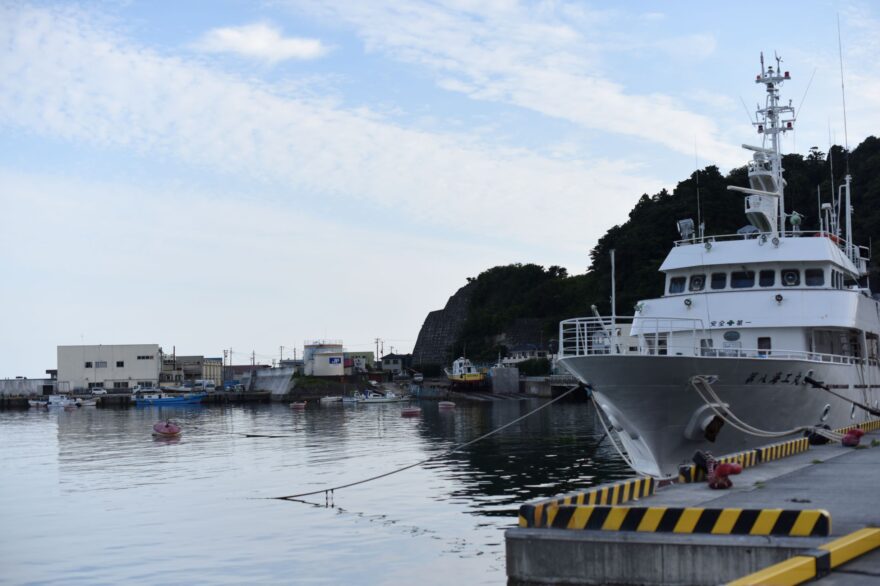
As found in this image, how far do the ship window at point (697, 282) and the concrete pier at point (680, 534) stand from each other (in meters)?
14.3

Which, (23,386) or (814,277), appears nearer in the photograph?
(814,277)

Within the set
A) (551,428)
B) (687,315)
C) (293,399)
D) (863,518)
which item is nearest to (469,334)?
(293,399)

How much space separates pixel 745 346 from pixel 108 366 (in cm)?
12808

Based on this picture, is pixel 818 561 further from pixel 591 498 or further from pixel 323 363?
pixel 323 363

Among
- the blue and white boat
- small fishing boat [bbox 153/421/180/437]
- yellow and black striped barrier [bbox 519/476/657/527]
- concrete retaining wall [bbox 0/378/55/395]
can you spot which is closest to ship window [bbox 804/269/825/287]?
yellow and black striped barrier [bbox 519/476/657/527]

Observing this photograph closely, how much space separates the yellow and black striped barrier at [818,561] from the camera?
8727 mm

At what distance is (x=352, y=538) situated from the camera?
22.1 meters

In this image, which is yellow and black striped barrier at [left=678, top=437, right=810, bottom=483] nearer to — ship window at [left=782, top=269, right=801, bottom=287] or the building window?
ship window at [left=782, top=269, right=801, bottom=287]

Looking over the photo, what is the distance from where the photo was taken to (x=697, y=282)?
1163 inches

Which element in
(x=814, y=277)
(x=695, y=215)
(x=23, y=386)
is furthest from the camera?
(x=23, y=386)

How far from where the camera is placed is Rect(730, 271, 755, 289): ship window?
28.7 m

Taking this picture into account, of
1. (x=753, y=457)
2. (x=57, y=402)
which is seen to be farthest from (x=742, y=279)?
(x=57, y=402)

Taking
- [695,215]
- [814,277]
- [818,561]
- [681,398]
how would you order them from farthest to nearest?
[695,215] → [814,277] → [681,398] → [818,561]

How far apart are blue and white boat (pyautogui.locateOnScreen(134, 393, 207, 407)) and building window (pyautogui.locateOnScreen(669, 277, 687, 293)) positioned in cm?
10065
